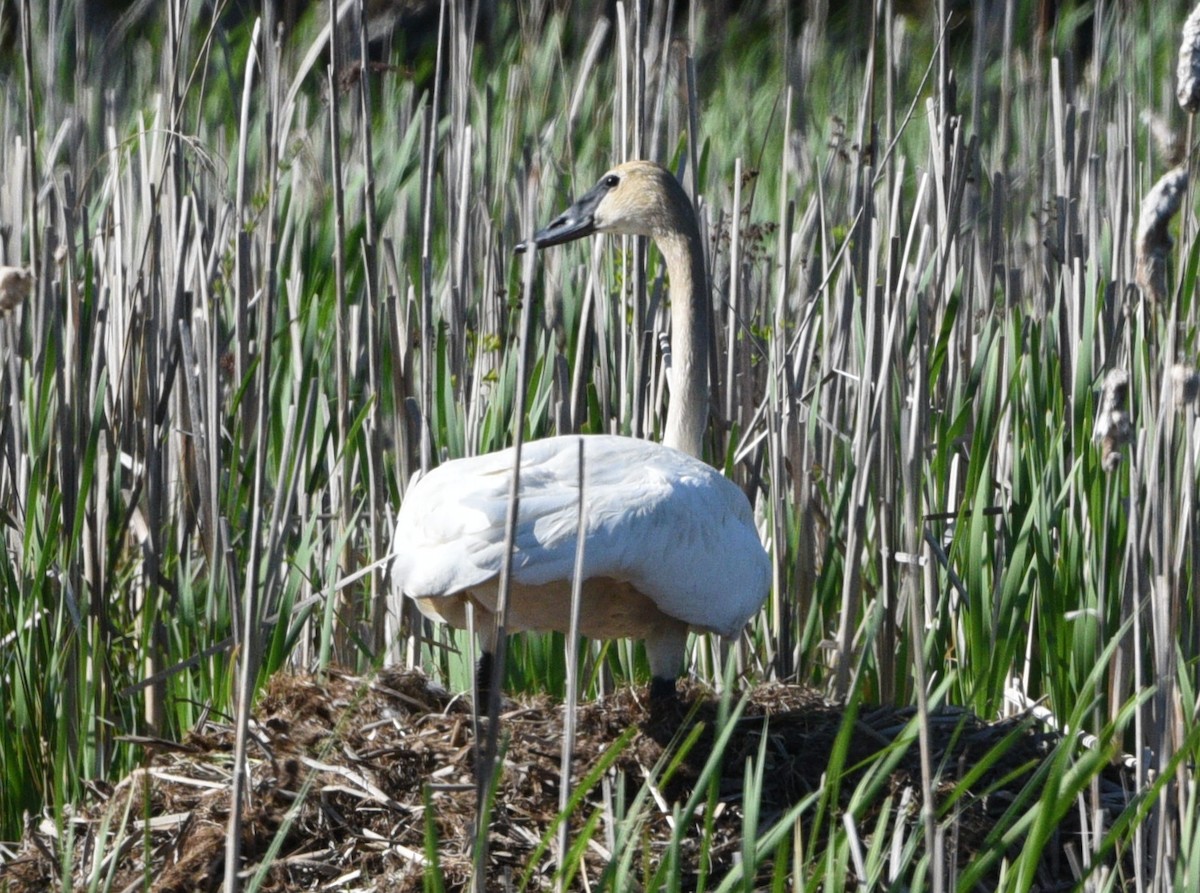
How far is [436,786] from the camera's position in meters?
2.31

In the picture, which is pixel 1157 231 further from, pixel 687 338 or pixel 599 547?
pixel 687 338

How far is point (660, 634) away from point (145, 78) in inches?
220

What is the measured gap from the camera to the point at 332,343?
3674 mm

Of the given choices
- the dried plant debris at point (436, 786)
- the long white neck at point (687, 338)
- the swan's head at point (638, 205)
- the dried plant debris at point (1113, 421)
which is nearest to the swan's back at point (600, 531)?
the dried plant debris at point (436, 786)

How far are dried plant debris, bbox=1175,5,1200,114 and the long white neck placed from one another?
158 centimetres

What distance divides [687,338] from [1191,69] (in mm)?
1674

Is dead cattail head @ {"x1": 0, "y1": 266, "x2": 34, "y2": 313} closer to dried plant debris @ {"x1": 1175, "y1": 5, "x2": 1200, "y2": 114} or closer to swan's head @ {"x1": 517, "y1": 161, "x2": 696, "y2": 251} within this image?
dried plant debris @ {"x1": 1175, "y1": 5, "x2": 1200, "y2": 114}

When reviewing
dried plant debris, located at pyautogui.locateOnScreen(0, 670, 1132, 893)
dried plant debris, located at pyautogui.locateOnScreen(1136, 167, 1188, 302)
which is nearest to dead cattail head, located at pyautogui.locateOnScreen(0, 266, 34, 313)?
dried plant debris, located at pyautogui.locateOnScreen(0, 670, 1132, 893)

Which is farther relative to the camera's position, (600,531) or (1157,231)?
(600,531)

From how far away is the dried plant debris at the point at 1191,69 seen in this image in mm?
1496

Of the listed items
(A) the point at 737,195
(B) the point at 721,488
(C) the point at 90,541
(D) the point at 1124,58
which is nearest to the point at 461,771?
(B) the point at 721,488

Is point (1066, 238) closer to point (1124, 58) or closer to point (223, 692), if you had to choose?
point (1124, 58)

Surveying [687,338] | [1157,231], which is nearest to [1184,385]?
[1157,231]

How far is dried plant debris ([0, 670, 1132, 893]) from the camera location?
7.50 ft
